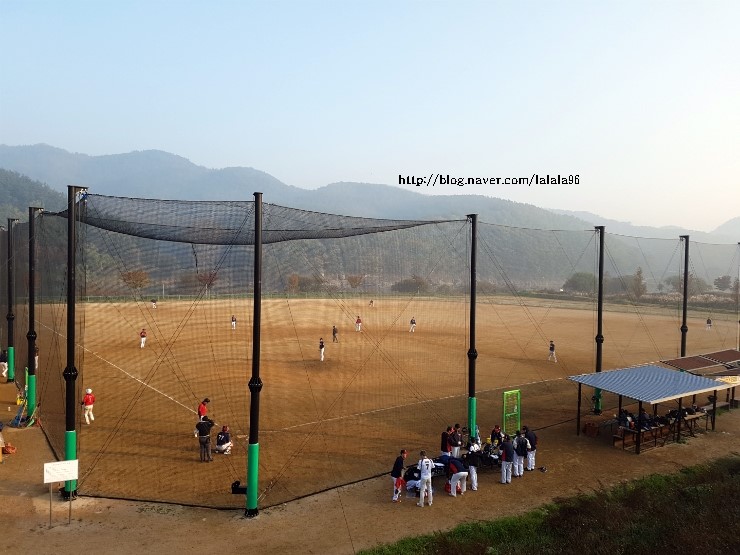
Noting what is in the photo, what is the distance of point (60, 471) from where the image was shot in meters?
9.36

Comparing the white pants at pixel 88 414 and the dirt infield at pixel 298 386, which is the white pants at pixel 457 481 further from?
the white pants at pixel 88 414

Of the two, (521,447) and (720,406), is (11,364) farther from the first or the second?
(720,406)

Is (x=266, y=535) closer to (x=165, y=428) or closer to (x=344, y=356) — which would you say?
(x=165, y=428)

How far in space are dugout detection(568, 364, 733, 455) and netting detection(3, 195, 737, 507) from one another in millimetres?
2389

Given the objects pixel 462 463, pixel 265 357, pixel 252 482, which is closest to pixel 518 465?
pixel 462 463

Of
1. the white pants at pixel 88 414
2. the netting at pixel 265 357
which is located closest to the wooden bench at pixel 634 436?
the netting at pixel 265 357

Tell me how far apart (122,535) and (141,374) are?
1624 centimetres

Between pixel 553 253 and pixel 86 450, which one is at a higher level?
pixel 553 253

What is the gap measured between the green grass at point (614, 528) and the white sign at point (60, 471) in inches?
227

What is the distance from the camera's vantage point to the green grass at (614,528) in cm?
838

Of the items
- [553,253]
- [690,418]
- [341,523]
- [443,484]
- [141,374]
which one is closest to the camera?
[341,523]

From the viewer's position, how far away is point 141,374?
78.2 feet

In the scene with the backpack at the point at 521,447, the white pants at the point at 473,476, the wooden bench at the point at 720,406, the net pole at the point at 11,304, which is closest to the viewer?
the white pants at the point at 473,476

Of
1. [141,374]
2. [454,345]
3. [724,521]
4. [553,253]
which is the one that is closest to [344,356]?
[454,345]
